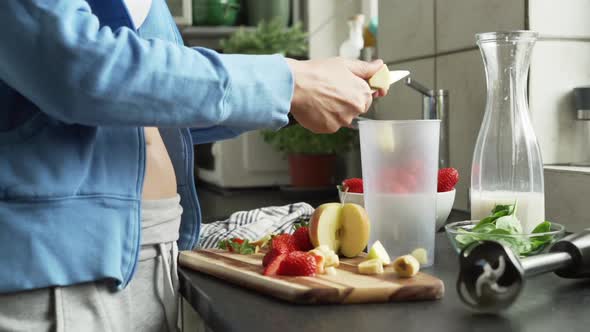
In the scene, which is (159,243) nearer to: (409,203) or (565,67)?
(409,203)

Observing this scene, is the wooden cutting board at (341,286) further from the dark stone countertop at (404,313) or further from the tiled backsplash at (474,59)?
the tiled backsplash at (474,59)

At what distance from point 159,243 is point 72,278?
0.47ft

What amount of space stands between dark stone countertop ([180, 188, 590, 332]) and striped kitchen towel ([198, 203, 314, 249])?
17.1 inches

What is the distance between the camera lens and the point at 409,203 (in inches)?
35.6

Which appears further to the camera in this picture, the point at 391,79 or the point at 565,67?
the point at 565,67

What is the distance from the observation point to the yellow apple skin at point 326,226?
3.13ft

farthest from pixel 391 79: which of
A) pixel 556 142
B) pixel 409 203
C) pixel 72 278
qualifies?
pixel 556 142

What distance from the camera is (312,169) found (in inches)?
94.5

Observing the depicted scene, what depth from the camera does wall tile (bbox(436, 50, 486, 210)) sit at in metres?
1.64

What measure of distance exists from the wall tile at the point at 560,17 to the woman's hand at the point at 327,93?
73 centimetres

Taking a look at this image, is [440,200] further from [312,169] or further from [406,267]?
[312,169]

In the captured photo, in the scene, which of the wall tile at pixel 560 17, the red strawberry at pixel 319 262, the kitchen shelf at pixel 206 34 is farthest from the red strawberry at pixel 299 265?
the kitchen shelf at pixel 206 34

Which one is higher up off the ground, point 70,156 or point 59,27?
point 59,27

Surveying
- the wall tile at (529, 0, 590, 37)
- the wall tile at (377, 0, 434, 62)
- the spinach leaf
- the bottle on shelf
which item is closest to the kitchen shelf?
the bottle on shelf
